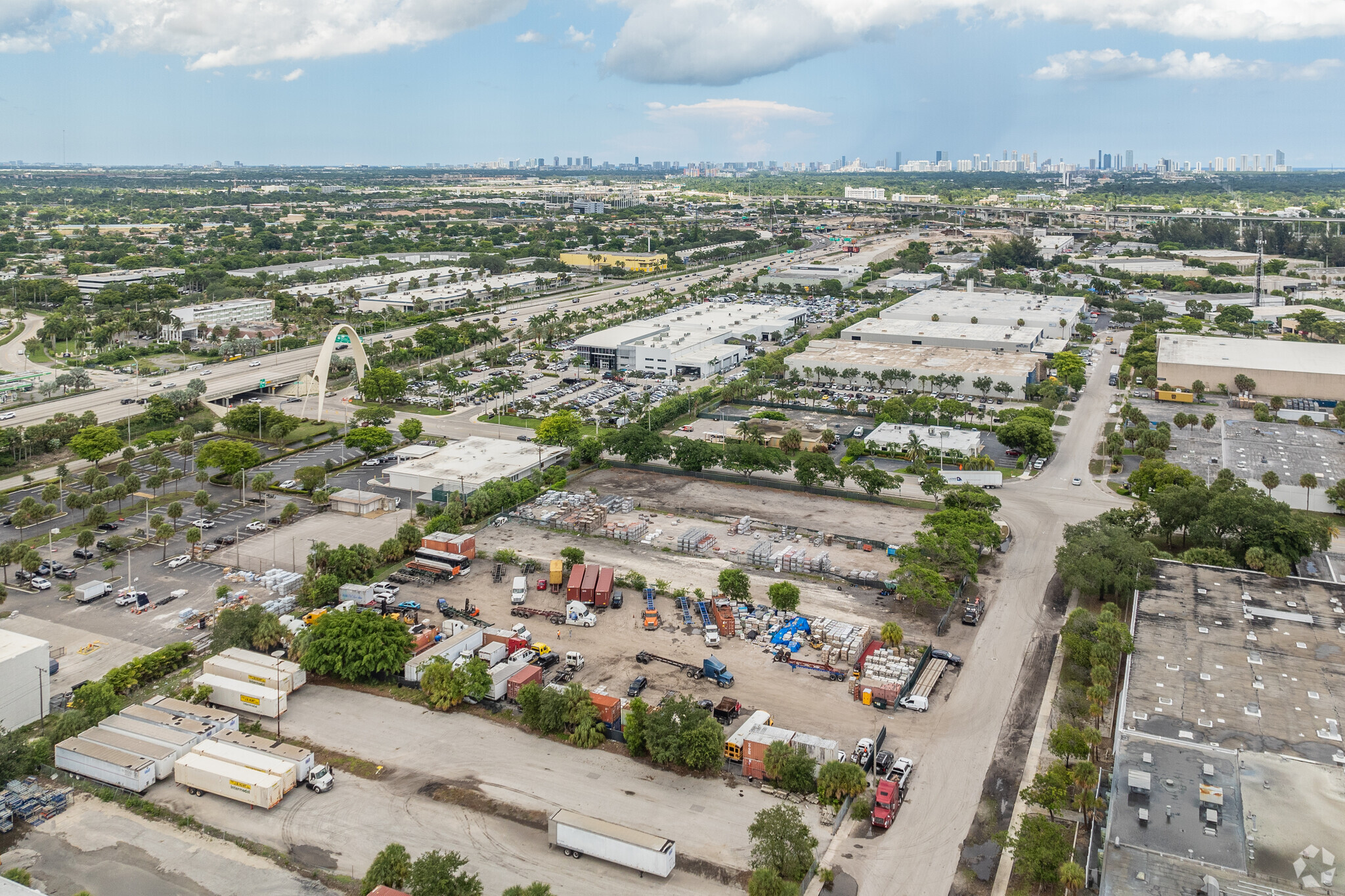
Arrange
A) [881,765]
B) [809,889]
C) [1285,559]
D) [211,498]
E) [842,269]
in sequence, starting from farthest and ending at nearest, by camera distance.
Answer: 1. [842,269]
2. [211,498]
3. [1285,559]
4. [881,765]
5. [809,889]

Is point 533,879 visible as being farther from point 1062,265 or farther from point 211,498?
point 1062,265

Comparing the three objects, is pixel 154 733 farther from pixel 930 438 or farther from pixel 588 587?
pixel 930 438

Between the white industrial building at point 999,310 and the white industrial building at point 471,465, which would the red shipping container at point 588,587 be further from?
the white industrial building at point 999,310

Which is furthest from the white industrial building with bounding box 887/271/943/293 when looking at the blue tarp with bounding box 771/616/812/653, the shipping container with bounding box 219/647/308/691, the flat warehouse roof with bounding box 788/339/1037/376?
the shipping container with bounding box 219/647/308/691

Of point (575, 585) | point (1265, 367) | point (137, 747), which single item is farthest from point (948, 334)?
point (137, 747)

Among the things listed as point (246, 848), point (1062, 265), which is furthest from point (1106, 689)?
point (1062, 265)

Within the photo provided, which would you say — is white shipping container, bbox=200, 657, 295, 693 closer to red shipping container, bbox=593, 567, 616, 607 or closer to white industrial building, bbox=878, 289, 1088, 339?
red shipping container, bbox=593, 567, 616, 607
